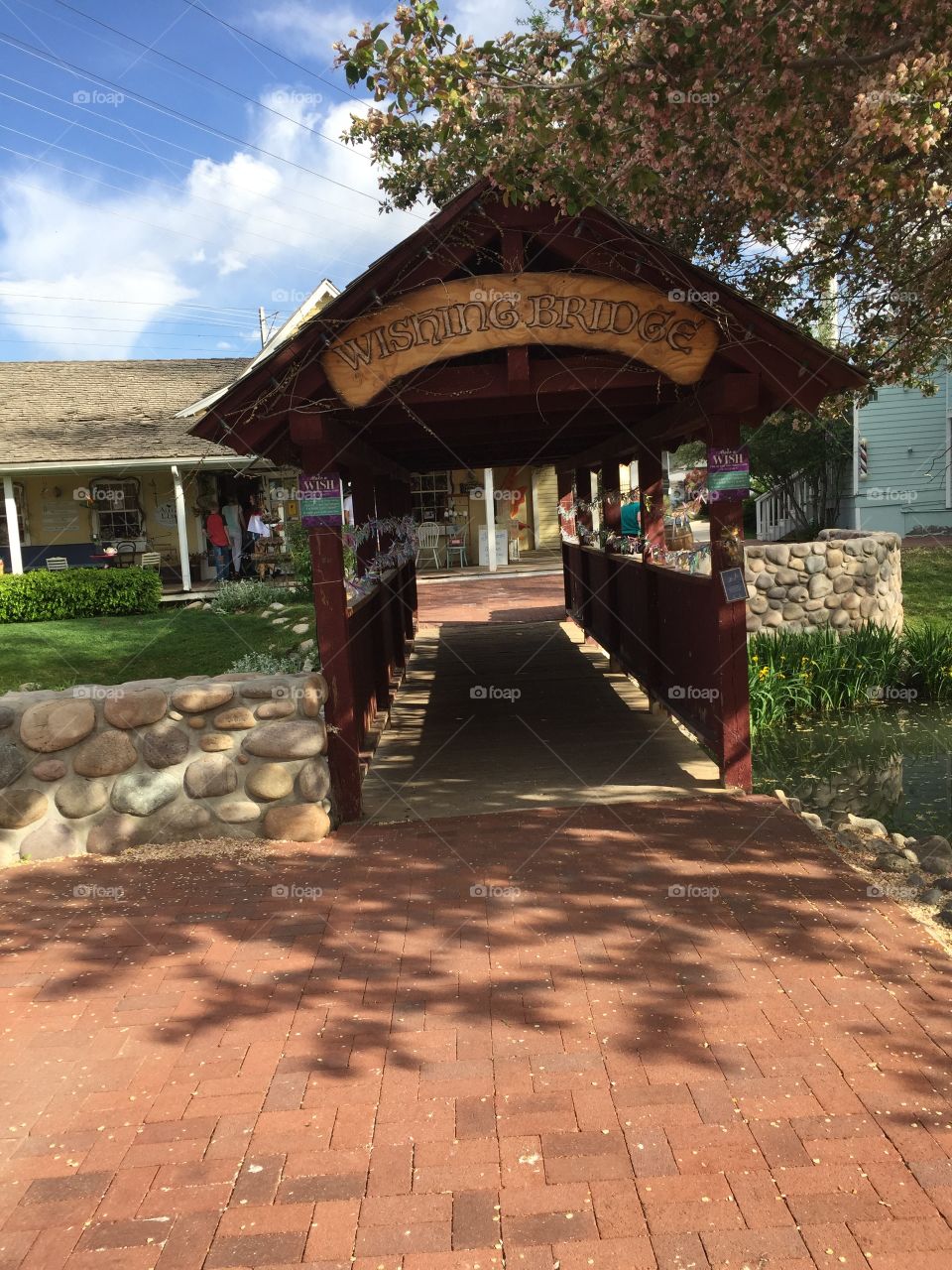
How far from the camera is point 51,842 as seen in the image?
5.95 meters

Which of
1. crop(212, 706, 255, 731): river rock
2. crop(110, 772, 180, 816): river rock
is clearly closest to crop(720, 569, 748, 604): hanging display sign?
crop(212, 706, 255, 731): river rock

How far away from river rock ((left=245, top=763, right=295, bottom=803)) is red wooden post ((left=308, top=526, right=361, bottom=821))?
383 millimetres

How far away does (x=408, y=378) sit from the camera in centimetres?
618

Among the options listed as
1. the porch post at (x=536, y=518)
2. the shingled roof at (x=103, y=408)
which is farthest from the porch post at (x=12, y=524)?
the porch post at (x=536, y=518)

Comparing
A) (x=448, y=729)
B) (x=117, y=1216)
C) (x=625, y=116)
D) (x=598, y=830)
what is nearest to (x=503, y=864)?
(x=598, y=830)

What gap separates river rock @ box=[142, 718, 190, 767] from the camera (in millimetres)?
5910

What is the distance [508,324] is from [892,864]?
145 inches

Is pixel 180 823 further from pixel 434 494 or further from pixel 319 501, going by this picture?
pixel 434 494

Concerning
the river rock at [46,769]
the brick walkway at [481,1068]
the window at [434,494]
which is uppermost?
the window at [434,494]

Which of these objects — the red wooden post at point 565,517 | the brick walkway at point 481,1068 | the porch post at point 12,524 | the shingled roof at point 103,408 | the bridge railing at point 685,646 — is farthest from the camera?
the shingled roof at point 103,408

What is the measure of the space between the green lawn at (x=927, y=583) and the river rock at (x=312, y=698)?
10.8 meters

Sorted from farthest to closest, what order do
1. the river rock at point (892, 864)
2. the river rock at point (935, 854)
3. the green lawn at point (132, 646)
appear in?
the green lawn at point (132, 646) → the river rock at point (935, 854) → the river rock at point (892, 864)

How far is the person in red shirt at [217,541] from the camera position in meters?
21.5

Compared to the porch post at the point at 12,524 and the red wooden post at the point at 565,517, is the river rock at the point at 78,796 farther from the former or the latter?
the porch post at the point at 12,524
